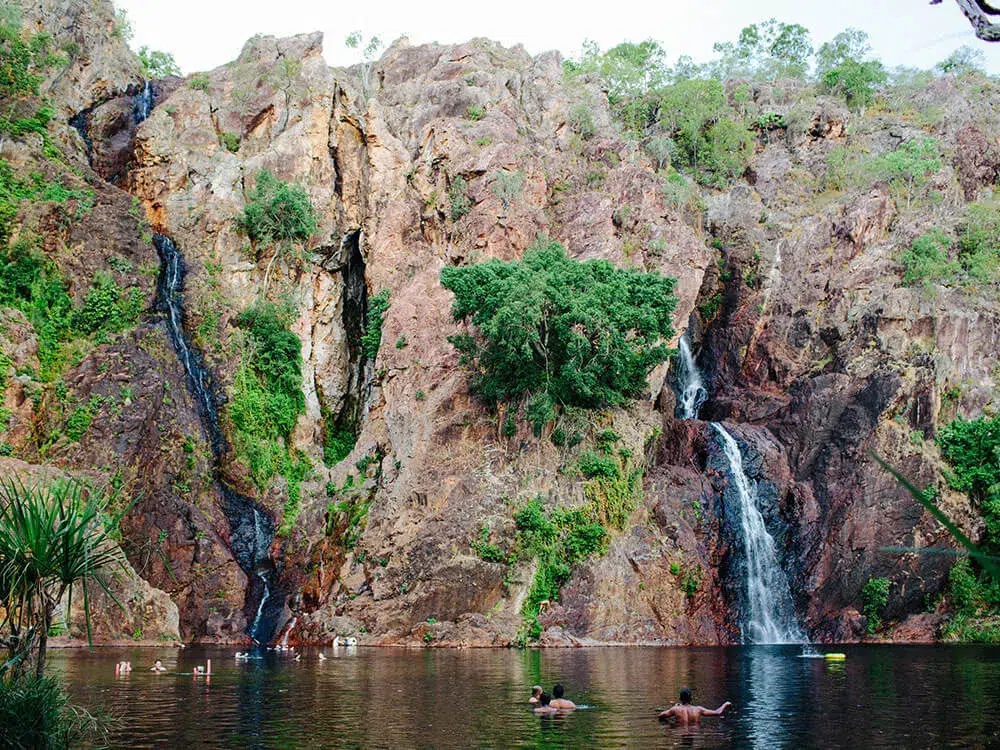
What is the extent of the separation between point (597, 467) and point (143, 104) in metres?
40.8

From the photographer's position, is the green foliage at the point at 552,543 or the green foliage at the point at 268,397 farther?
the green foliage at the point at 268,397

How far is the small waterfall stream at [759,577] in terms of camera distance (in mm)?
43656

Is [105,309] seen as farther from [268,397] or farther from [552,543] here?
[552,543]

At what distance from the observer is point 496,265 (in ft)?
153

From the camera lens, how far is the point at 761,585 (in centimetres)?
4444

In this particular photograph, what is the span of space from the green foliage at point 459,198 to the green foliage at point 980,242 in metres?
29.8

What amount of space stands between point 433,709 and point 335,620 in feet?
73.7

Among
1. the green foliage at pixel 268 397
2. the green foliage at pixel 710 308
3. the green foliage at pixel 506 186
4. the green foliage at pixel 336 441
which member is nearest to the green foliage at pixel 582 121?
the green foliage at pixel 506 186

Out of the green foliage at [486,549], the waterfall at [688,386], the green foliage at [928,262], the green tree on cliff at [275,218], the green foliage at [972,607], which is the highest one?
the green tree on cliff at [275,218]

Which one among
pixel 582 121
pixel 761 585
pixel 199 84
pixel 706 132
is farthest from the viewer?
pixel 706 132

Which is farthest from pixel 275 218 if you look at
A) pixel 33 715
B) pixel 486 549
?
pixel 33 715

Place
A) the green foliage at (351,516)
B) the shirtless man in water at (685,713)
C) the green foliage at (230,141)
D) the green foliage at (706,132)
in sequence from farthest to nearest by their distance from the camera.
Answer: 1. the green foliage at (706,132)
2. the green foliage at (230,141)
3. the green foliage at (351,516)
4. the shirtless man in water at (685,713)

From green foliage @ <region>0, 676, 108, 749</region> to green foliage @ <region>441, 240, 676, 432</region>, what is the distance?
3150 centimetres

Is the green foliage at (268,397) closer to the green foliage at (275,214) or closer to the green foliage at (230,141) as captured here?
the green foliage at (275,214)
